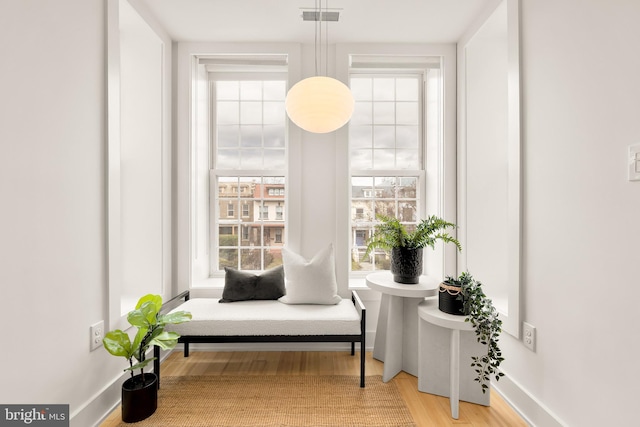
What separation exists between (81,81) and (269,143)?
172 centimetres

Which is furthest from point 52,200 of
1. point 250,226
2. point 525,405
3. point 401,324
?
point 525,405

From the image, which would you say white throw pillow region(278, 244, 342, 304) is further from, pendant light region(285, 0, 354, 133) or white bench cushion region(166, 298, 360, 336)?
pendant light region(285, 0, 354, 133)

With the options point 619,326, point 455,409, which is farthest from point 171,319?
point 619,326

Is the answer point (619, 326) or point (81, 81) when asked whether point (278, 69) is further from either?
point (619, 326)

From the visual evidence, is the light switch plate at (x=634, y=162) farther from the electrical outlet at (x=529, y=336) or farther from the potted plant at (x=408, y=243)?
the potted plant at (x=408, y=243)


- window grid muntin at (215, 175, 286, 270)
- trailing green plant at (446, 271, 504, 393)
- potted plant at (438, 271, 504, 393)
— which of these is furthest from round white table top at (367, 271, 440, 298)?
window grid muntin at (215, 175, 286, 270)

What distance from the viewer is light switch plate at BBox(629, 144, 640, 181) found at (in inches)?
52.4

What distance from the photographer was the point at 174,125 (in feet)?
9.90

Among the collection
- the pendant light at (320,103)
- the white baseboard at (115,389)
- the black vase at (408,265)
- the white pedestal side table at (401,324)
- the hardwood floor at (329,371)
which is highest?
the pendant light at (320,103)

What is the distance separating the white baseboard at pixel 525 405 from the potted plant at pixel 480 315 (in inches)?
7.6

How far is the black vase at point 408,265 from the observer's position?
8.22 feet

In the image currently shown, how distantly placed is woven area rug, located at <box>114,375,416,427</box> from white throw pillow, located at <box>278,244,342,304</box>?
1.85 ft

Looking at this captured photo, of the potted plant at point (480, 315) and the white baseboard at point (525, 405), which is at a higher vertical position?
the potted plant at point (480, 315)

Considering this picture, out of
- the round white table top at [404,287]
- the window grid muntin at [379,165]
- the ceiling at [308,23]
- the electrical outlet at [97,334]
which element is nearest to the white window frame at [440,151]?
the ceiling at [308,23]
